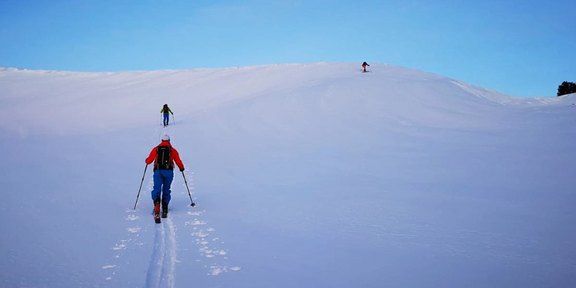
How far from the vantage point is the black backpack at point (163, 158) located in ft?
23.4

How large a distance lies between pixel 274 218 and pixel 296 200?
1.19 meters

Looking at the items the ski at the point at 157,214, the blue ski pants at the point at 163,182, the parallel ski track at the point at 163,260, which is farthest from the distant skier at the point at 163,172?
the parallel ski track at the point at 163,260

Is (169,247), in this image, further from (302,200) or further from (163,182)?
(302,200)

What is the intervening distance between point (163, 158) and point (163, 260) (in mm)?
2690

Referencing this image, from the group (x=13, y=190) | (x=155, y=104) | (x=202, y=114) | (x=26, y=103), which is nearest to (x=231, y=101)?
(x=202, y=114)

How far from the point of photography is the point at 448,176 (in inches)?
368

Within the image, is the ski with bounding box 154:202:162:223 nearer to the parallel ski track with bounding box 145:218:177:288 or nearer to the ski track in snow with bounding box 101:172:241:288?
the ski track in snow with bounding box 101:172:241:288

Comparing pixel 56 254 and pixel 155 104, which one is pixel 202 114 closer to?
pixel 155 104

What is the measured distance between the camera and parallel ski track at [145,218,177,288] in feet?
14.3

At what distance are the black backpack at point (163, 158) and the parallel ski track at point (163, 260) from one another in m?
1.27

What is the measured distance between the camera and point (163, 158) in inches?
282

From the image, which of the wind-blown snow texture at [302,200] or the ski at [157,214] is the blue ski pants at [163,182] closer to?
the ski at [157,214]

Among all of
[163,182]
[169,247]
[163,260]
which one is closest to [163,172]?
[163,182]

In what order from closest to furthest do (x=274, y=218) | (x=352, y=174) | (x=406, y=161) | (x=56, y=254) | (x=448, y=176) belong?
(x=56, y=254)
(x=274, y=218)
(x=448, y=176)
(x=352, y=174)
(x=406, y=161)
